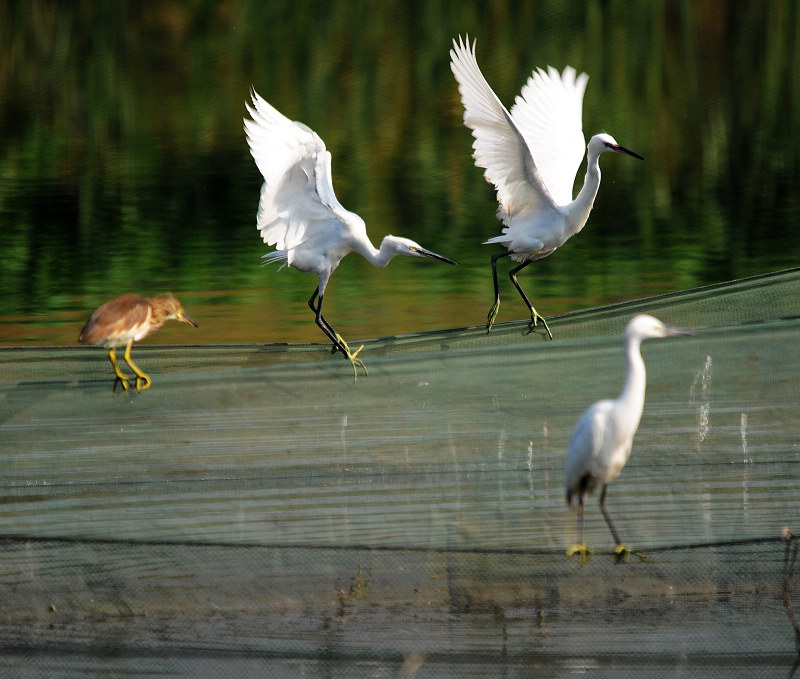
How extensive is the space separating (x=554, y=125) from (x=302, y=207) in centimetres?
83

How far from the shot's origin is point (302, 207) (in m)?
3.70

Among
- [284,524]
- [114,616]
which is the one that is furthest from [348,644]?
[114,616]

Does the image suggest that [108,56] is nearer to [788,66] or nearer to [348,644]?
[788,66]

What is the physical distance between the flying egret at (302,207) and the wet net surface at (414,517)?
0.29m

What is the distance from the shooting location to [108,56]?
459 inches

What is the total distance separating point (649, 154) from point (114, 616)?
6172 mm

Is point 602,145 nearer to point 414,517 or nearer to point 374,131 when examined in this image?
point 414,517

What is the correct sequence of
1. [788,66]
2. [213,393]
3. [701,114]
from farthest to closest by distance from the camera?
[788,66], [701,114], [213,393]

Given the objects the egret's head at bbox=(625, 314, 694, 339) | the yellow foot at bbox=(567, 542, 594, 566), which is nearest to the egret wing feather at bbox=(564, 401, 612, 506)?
the egret's head at bbox=(625, 314, 694, 339)

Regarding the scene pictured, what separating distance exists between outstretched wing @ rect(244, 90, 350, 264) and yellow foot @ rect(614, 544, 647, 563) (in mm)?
1203

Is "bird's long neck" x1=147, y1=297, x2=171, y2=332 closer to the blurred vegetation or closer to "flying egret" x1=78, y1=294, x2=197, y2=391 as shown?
"flying egret" x1=78, y1=294, x2=197, y2=391

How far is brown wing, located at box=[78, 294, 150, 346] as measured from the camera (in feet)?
10.6

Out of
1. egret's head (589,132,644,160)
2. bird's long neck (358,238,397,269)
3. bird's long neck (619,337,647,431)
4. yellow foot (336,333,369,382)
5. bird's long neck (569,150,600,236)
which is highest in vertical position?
egret's head (589,132,644,160)

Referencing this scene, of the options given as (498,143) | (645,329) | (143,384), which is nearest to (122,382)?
(143,384)
